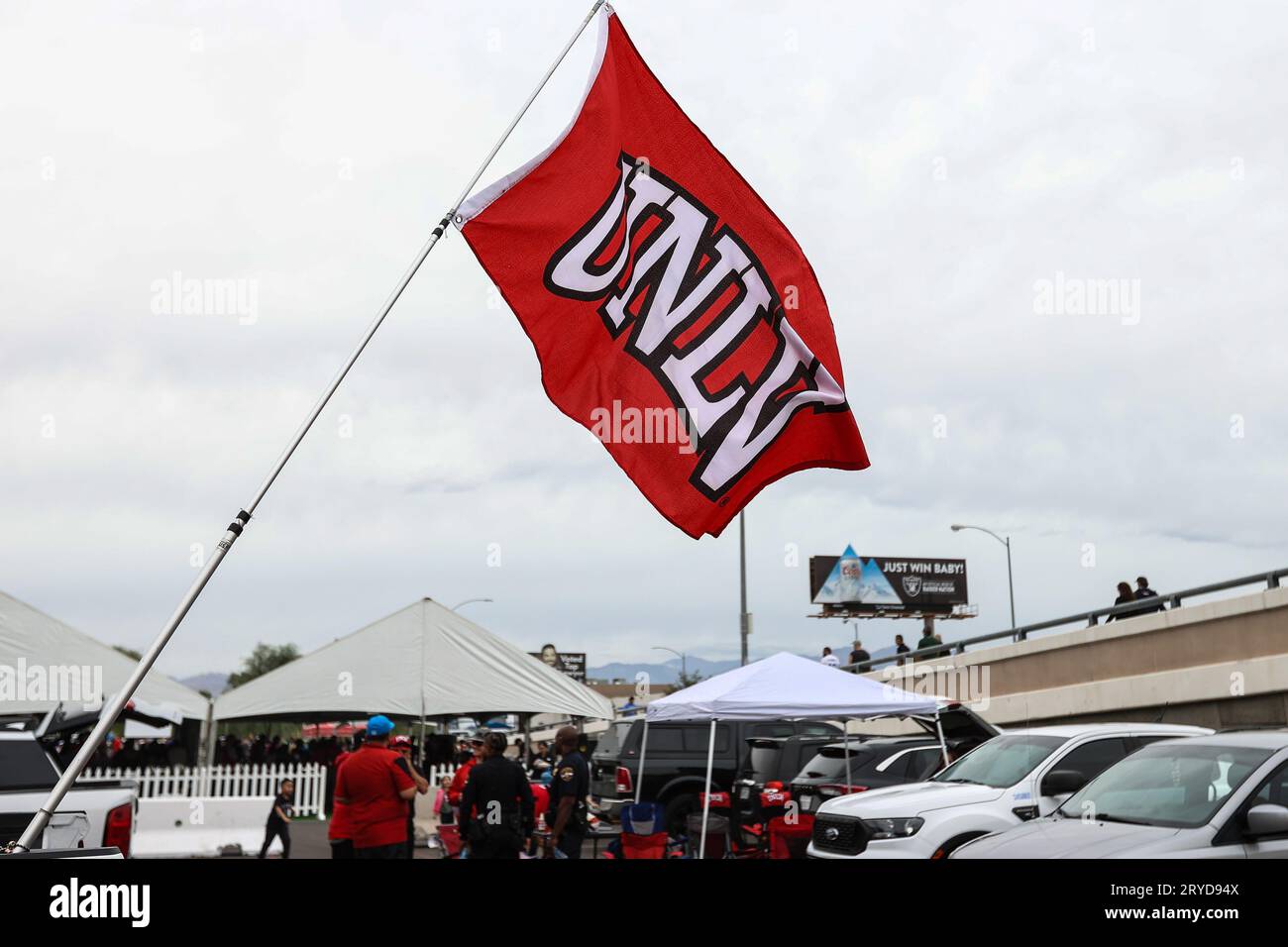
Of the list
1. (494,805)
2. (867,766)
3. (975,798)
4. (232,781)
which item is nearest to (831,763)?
(867,766)

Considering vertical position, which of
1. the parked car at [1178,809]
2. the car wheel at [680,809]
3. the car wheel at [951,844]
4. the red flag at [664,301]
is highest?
the red flag at [664,301]

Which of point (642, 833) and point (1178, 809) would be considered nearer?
point (1178, 809)

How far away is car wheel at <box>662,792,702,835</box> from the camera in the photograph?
1794 centimetres

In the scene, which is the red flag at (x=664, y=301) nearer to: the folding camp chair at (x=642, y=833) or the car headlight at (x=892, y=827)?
the car headlight at (x=892, y=827)

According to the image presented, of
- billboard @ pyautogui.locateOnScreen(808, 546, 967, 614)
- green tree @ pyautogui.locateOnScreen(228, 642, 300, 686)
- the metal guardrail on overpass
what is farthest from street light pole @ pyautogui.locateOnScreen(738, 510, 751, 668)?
green tree @ pyautogui.locateOnScreen(228, 642, 300, 686)

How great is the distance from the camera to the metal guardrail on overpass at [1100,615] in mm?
17241

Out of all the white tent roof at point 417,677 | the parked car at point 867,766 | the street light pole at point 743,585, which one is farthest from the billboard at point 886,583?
the parked car at point 867,766

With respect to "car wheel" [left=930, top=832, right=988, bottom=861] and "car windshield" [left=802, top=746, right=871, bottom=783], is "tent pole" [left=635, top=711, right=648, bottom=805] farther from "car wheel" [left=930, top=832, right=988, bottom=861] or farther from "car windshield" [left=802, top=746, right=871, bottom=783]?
"car wheel" [left=930, top=832, right=988, bottom=861]

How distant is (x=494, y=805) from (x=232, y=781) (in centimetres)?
1661

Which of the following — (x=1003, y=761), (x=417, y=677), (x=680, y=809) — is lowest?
(x=680, y=809)

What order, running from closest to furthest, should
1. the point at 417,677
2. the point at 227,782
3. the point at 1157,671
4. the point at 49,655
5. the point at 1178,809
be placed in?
the point at 1178,809, the point at 49,655, the point at 417,677, the point at 1157,671, the point at 227,782

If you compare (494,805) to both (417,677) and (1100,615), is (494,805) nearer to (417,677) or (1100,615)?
(417,677)

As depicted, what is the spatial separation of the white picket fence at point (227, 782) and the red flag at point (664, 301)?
2049 centimetres

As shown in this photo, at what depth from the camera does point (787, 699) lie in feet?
46.4
